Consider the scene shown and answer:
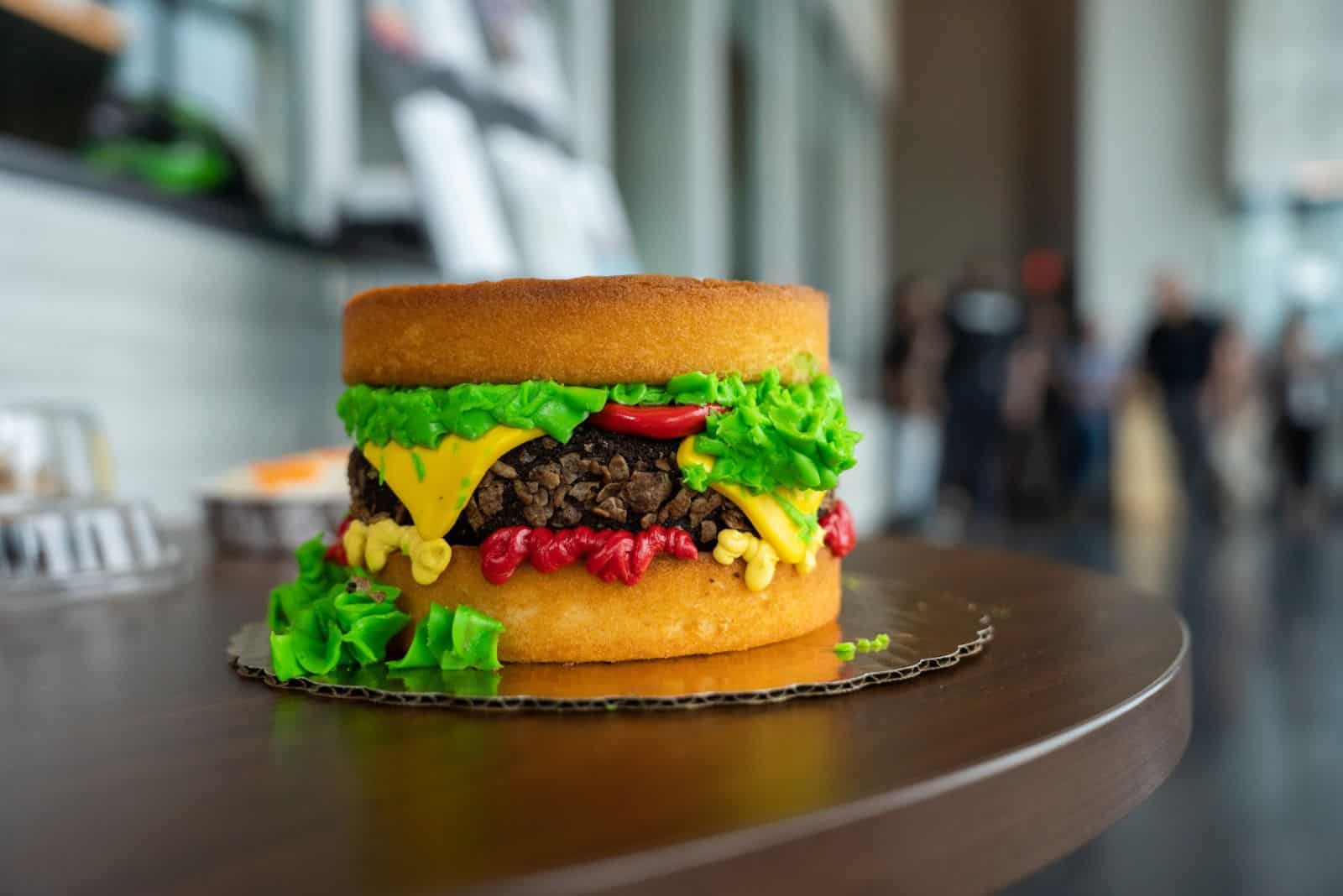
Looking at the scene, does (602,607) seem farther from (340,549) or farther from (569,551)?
(340,549)

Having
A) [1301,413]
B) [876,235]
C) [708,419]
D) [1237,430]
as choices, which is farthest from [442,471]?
[876,235]

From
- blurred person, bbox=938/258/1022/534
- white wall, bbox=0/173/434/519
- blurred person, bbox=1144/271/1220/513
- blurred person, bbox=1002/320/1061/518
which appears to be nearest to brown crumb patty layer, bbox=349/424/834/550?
white wall, bbox=0/173/434/519

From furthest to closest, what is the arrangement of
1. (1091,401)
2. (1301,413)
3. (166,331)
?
(1091,401)
(1301,413)
(166,331)

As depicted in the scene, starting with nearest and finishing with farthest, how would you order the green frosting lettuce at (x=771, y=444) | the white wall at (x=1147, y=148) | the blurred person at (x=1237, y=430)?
1. the green frosting lettuce at (x=771, y=444)
2. the blurred person at (x=1237, y=430)
3. the white wall at (x=1147, y=148)

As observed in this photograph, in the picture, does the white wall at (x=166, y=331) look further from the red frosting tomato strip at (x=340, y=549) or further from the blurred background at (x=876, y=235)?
the red frosting tomato strip at (x=340, y=549)

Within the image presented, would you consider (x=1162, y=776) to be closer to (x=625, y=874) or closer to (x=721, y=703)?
(x=721, y=703)

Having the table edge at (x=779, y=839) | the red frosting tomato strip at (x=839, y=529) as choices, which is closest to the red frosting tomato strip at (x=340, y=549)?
the red frosting tomato strip at (x=839, y=529)

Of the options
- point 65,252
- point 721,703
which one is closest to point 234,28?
point 65,252
